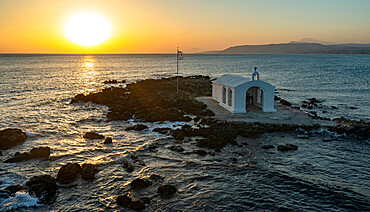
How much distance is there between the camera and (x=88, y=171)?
15.0 meters

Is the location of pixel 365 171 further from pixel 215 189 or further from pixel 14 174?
pixel 14 174

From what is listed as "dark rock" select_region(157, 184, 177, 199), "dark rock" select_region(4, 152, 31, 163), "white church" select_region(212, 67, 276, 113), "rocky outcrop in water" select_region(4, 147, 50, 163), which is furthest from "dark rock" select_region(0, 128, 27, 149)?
"white church" select_region(212, 67, 276, 113)

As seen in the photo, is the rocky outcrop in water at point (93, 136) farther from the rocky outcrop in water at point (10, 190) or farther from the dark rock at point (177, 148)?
the rocky outcrop in water at point (10, 190)

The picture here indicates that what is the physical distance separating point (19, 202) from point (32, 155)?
19.7 feet

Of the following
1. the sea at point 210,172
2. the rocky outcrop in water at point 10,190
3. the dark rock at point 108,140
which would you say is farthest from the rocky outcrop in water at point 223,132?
the rocky outcrop in water at point 10,190

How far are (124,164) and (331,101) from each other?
32.9m

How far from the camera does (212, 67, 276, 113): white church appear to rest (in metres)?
25.7

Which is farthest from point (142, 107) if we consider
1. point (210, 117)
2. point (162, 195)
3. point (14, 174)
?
point (162, 195)

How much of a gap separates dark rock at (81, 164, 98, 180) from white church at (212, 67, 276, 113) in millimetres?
14523

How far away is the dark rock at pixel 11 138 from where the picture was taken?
1982 centimetres

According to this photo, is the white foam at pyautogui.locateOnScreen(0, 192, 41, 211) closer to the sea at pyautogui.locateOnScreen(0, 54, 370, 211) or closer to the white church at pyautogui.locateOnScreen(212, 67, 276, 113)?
the sea at pyautogui.locateOnScreen(0, 54, 370, 211)

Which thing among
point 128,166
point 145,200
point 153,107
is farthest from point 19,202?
point 153,107

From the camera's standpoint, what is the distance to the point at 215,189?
534 inches

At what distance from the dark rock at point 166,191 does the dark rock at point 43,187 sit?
493 cm
